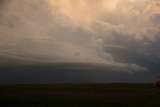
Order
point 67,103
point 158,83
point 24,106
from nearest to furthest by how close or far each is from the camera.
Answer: point 24,106 < point 67,103 < point 158,83

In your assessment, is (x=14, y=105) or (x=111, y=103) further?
(x=111, y=103)

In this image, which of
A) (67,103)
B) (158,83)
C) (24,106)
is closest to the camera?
(24,106)

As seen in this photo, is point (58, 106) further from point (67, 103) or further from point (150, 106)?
point (150, 106)

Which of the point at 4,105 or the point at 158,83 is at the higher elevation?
the point at 158,83

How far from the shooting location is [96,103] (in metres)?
47.8

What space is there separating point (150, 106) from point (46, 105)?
11.8 m

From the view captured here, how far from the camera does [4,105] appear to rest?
44031 millimetres

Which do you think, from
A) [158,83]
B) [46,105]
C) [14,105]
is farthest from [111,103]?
[158,83]

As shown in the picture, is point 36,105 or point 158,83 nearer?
point 36,105

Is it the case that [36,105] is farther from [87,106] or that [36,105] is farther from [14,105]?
[87,106]

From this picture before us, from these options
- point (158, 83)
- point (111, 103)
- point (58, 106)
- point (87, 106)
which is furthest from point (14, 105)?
point (158, 83)

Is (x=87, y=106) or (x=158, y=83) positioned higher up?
(x=158, y=83)

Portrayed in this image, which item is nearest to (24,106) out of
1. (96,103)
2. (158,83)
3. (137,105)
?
(96,103)

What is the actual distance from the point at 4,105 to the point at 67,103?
7.52m
